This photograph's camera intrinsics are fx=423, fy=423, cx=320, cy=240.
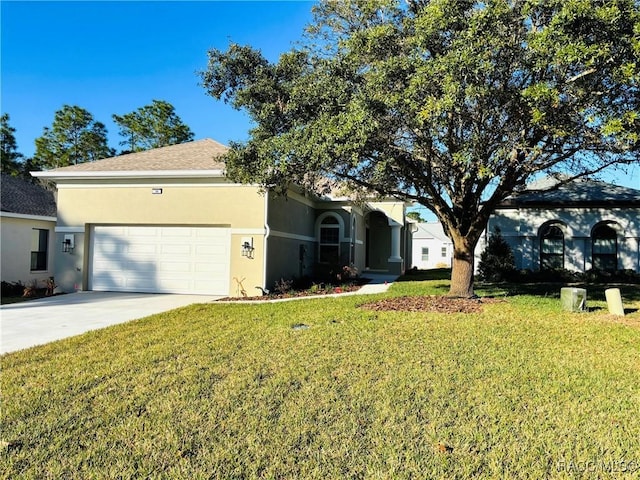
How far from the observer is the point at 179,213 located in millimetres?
13656

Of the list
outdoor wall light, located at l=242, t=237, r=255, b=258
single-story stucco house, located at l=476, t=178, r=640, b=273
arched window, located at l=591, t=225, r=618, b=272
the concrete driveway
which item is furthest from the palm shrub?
the concrete driveway

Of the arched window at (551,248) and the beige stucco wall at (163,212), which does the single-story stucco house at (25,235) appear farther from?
the arched window at (551,248)

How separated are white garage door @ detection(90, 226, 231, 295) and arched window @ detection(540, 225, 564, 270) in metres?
14.2

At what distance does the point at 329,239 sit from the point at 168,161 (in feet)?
26.2

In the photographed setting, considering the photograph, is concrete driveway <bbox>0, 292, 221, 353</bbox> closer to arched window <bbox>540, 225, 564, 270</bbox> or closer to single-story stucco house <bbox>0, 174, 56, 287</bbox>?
single-story stucco house <bbox>0, 174, 56, 287</bbox>

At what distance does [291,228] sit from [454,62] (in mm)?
9659

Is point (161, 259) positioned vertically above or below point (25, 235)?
below

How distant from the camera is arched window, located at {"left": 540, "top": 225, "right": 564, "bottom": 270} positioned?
62.1ft

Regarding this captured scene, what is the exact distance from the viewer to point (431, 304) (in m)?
10.3

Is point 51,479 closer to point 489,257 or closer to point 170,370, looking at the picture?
point 170,370

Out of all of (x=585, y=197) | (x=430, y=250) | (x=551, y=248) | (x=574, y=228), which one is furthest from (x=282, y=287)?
(x=430, y=250)

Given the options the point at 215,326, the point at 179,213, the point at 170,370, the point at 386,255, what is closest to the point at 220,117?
the point at 179,213

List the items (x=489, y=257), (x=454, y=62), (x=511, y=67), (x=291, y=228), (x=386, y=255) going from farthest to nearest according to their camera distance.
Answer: (x=386, y=255), (x=489, y=257), (x=291, y=228), (x=511, y=67), (x=454, y=62)

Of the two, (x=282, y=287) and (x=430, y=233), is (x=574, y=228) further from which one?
(x=430, y=233)
